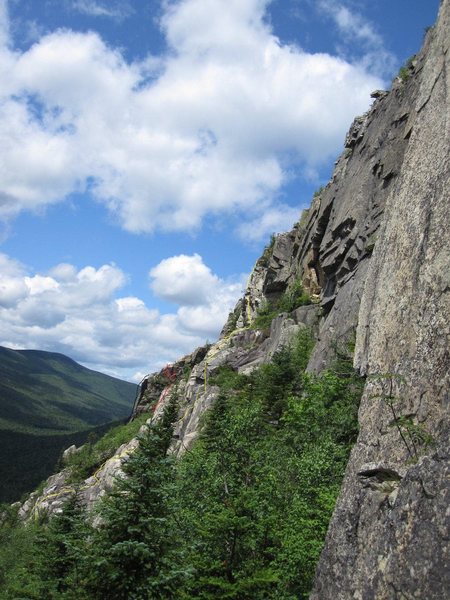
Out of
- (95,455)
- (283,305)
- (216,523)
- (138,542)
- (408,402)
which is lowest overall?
(95,455)

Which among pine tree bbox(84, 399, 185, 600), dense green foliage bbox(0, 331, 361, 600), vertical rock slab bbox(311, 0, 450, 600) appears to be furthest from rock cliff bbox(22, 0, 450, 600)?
pine tree bbox(84, 399, 185, 600)

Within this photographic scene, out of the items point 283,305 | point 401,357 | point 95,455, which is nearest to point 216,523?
point 401,357

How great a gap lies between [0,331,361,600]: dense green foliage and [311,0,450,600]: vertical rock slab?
2688mm

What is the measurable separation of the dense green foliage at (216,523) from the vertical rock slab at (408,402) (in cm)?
269

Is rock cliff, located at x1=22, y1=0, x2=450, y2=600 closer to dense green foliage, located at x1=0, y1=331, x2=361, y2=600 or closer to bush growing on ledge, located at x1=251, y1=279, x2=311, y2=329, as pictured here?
dense green foliage, located at x1=0, y1=331, x2=361, y2=600

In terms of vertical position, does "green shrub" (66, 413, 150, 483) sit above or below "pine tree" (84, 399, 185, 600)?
below

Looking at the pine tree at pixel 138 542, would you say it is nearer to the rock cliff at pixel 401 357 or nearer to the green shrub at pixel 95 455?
the rock cliff at pixel 401 357

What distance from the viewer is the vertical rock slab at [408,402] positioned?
291 inches

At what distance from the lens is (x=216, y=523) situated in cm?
1260

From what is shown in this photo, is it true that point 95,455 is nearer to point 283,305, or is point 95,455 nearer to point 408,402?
point 283,305

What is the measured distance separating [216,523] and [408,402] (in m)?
6.39

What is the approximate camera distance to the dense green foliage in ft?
35.1

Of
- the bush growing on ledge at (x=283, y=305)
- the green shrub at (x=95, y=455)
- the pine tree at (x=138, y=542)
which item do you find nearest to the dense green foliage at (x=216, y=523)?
the pine tree at (x=138, y=542)

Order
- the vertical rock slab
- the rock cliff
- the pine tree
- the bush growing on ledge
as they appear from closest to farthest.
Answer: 1. the vertical rock slab
2. the rock cliff
3. the pine tree
4. the bush growing on ledge
